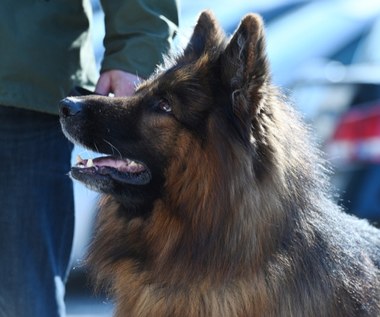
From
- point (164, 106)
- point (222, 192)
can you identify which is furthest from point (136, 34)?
point (222, 192)

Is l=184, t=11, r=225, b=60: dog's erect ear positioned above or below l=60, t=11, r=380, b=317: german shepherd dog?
above

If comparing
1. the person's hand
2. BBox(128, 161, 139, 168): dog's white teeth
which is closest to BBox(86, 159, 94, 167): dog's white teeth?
BBox(128, 161, 139, 168): dog's white teeth

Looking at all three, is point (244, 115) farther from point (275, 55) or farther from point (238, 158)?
point (275, 55)

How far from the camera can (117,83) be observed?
412 cm

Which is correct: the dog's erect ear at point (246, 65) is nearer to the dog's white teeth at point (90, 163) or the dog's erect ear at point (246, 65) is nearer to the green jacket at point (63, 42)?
the green jacket at point (63, 42)

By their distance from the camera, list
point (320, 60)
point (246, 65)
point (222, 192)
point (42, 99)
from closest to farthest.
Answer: point (246, 65) < point (222, 192) < point (42, 99) < point (320, 60)

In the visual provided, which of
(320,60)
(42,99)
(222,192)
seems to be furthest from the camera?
(320,60)

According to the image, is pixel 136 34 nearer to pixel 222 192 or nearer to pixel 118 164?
pixel 118 164

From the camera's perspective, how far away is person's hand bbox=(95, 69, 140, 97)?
411cm

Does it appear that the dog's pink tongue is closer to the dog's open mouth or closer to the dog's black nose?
the dog's open mouth

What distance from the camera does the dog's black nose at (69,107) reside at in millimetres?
3818

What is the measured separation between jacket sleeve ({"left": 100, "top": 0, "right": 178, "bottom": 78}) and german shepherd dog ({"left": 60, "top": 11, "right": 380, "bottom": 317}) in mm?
97

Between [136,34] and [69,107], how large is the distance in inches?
17.4

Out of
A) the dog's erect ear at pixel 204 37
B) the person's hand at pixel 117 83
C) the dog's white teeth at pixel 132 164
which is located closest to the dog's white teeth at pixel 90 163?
the dog's white teeth at pixel 132 164
